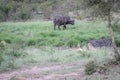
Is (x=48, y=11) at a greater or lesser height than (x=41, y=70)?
greater

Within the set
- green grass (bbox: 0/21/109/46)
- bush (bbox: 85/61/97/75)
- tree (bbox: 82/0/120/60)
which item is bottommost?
green grass (bbox: 0/21/109/46)

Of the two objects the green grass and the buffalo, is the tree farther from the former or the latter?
the buffalo

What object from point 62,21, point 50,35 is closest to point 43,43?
point 50,35

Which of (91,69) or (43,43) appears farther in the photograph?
(43,43)

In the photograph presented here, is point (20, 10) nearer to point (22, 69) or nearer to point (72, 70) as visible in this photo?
point (22, 69)

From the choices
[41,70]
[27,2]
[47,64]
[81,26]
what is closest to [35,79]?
[41,70]

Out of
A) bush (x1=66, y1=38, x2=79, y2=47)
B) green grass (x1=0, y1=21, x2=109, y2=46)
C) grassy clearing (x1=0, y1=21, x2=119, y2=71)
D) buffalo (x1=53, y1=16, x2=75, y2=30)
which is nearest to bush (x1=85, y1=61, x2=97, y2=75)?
grassy clearing (x1=0, y1=21, x2=119, y2=71)

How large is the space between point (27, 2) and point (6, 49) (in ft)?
11.4

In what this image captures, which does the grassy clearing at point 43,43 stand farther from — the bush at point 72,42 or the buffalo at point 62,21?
the buffalo at point 62,21

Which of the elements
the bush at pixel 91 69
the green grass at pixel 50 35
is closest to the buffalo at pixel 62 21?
the green grass at pixel 50 35

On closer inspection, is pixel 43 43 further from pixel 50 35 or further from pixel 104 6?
pixel 104 6

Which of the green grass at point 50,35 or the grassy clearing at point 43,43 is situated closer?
the grassy clearing at point 43,43

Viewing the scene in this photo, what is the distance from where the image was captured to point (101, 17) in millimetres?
12438

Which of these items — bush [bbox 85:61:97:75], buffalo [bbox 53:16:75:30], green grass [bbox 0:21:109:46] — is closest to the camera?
bush [bbox 85:61:97:75]
